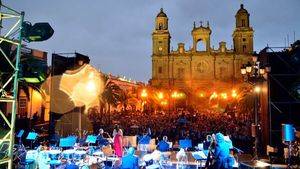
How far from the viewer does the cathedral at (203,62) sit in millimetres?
56125

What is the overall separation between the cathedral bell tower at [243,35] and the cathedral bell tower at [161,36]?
1274 cm

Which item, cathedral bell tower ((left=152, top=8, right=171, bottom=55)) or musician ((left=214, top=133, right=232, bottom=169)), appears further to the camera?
cathedral bell tower ((left=152, top=8, right=171, bottom=55))

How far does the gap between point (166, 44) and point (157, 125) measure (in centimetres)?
4031

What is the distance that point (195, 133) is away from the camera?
1692 cm

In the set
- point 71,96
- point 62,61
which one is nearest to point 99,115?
point 71,96

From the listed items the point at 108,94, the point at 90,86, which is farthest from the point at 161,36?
the point at 90,86

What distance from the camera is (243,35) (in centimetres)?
5734

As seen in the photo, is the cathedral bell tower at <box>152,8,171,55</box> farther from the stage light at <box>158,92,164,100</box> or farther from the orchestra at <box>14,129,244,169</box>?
the orchestra at <box>14,129,244,169</box>

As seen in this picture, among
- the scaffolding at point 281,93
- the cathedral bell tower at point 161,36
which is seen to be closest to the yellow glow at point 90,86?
the scaffolding at point 281,93

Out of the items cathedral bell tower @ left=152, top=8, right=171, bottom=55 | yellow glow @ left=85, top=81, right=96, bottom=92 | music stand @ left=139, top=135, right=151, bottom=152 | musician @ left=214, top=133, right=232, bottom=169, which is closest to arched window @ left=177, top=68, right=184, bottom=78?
cathedral bell tower @ left=152, top=8, right=171, bottom=55

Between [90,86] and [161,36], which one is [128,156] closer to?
[90,86]

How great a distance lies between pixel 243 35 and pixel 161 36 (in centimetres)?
1511

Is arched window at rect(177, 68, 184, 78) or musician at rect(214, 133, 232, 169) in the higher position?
arched window at rect(177, 68, 184, 78)

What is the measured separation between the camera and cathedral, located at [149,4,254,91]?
184 feet
